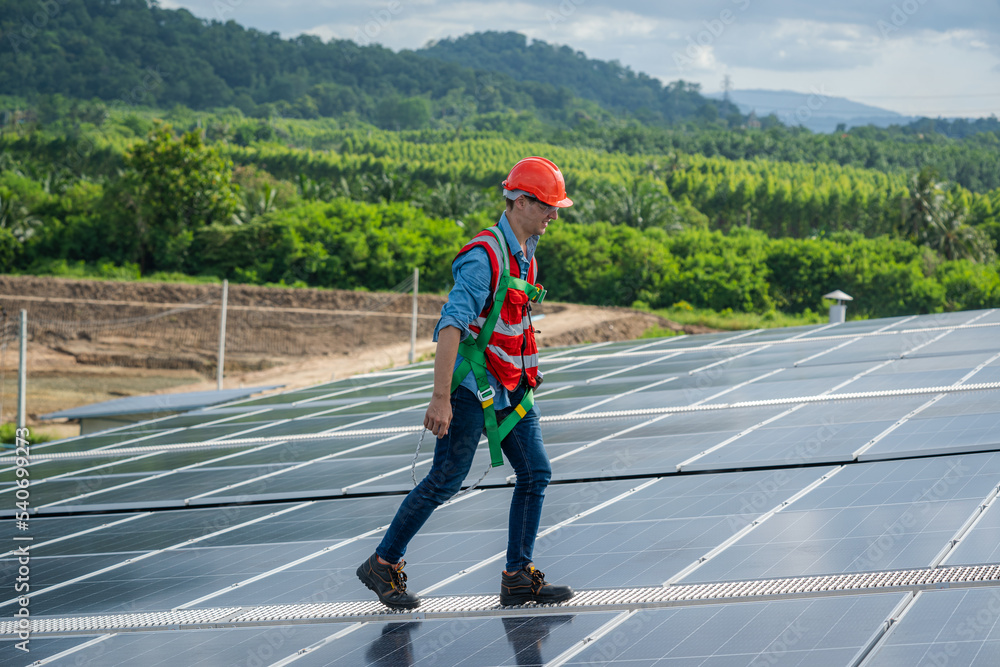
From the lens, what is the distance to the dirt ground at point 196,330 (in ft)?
127

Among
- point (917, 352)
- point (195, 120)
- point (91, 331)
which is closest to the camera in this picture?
point (917, 352)

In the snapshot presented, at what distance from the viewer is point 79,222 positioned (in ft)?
Result: 181

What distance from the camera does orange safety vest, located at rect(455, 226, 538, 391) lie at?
3.93 metres

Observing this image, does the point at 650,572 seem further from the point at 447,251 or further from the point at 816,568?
the point at 447,251

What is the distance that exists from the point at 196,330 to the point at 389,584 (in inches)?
1713

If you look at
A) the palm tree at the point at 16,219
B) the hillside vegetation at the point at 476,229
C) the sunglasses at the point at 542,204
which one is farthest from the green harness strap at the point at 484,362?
the palm tree at the point at 16,219

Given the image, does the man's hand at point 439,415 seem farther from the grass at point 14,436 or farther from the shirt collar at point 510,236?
the grass at point 14,436

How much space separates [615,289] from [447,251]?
32.4ft

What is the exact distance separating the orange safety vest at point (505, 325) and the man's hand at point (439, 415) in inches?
11.9

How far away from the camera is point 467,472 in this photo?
13.4 feet

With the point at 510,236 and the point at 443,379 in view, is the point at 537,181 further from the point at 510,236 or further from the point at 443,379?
the point at 443,379

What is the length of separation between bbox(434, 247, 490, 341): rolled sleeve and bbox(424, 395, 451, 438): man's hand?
0.92 ft

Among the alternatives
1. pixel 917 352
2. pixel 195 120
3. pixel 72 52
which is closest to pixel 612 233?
pixel 917 352

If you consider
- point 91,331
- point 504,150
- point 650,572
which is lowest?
point 91,331
